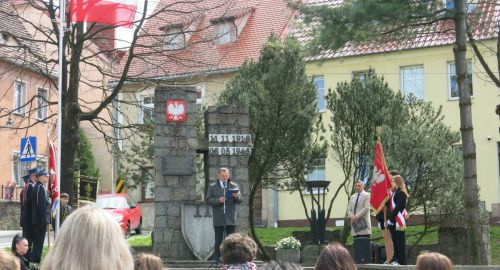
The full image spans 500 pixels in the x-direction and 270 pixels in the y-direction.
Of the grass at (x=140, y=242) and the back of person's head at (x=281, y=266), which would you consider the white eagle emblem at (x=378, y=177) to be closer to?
the grass at (x=140, y=242)

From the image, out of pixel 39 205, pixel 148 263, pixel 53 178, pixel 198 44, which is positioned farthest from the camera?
pixel 198 44

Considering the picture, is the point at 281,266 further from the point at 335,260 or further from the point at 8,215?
the point at 8,215

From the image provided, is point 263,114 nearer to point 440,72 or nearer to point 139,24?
point 139,24

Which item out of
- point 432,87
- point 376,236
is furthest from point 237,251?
point 432,87

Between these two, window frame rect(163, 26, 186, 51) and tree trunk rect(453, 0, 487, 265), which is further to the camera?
window frame rect(163, 26, 186, 51)

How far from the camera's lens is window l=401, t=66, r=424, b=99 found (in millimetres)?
34531

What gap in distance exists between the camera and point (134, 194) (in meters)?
41.7

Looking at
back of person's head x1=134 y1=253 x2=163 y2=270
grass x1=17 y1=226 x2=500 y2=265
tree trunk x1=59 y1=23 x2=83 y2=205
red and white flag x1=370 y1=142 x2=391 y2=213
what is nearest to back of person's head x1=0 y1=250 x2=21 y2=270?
back of person's head x1=134 y1=253 x2=163 y2=270

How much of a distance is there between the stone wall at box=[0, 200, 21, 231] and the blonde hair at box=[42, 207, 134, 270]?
31.8m

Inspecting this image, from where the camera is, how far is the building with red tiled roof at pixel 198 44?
22.6 metres

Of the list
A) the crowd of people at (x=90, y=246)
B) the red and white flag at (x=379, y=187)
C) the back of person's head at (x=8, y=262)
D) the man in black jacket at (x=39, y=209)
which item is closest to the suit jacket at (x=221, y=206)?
the red and white flag at (x=379, y=187)

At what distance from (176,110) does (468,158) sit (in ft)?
21.6

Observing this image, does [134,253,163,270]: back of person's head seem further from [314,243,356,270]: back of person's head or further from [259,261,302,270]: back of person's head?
[314,243,356,270]: back of person's head

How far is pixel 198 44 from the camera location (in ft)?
78.1
